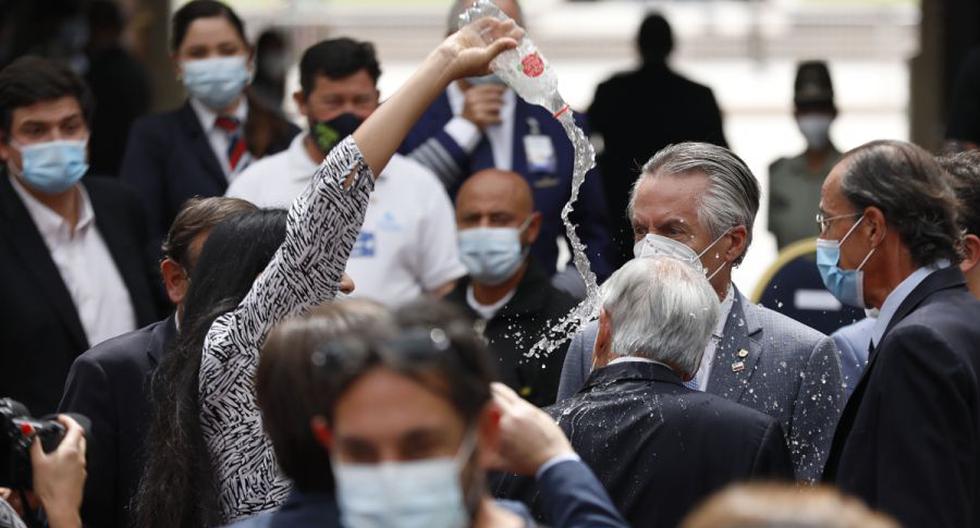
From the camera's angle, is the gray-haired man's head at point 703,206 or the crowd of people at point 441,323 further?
the gray-haired man's head at point 703,206

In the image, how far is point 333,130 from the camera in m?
6.72

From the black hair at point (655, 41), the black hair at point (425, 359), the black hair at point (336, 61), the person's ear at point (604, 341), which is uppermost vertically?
the black hair at point (425, 359)

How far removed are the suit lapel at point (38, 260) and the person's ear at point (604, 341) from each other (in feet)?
7.96

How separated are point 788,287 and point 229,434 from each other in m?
3.00

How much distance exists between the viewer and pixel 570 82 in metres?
30.1

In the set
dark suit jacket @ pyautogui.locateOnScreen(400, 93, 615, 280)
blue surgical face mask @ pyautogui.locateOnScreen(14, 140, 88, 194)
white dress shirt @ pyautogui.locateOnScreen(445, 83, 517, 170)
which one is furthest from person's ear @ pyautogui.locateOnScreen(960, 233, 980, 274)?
blue surgical face mask @ pyautogui.locateOnScreen(14, 140, 88, 194)

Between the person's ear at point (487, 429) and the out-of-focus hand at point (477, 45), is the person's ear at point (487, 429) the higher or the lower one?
the lower one

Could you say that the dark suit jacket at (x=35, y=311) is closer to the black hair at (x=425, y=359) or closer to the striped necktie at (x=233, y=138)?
the striped necktie at (x=233, y=138)

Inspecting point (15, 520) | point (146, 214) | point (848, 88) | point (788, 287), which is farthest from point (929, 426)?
point (848, 88)

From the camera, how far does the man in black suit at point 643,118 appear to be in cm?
870

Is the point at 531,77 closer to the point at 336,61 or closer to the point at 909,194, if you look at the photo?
the point at 909,194

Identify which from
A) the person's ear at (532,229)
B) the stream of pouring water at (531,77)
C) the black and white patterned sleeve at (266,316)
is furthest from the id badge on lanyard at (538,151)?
the black and white patterned sleeve at (266,316)

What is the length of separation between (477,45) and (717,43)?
30331mm

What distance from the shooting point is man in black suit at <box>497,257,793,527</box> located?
396 centimetres
